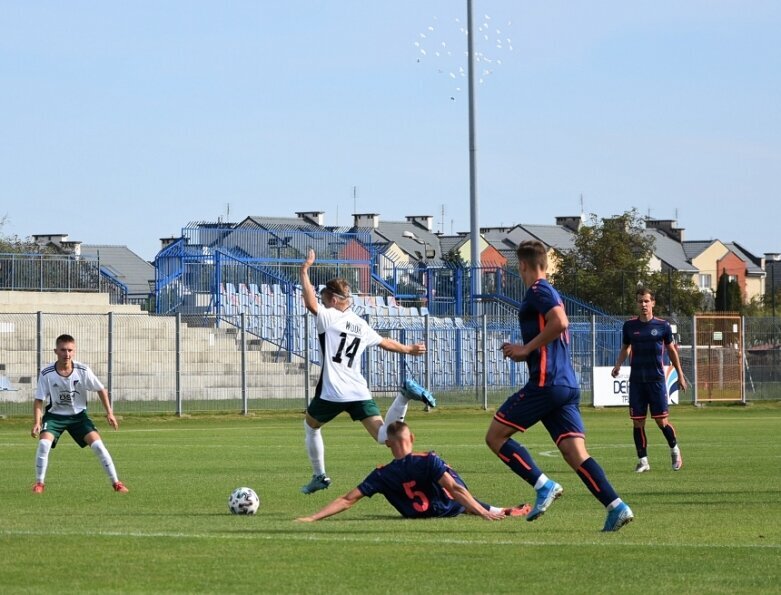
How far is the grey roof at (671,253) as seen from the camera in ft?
390

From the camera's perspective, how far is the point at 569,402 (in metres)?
11.6

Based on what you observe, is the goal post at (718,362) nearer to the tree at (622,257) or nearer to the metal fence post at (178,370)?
the metal fence post at (178,370)

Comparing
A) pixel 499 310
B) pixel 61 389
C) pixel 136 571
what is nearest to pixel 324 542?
pixel 136 571

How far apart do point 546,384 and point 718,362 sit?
111ft

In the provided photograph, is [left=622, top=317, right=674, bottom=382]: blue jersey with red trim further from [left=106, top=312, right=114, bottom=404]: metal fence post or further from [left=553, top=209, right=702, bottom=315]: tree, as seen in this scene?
[left=553, top=209, right=702, bottom=315]: tree

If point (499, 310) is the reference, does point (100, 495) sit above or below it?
below

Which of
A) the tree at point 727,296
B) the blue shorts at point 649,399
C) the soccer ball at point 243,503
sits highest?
the tree at point 727,296

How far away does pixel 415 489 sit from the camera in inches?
488

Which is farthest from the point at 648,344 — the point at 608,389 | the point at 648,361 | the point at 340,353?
the point at 608,389

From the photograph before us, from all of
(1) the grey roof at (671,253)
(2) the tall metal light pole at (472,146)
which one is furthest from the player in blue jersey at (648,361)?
(1) the grey roof at (671,253)

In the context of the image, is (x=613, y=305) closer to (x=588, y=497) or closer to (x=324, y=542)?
(x=588, y=497)

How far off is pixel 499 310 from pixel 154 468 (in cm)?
3475

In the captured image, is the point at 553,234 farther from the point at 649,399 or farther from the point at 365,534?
the point at 365,534

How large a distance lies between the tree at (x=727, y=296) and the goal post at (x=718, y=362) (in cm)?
3782
